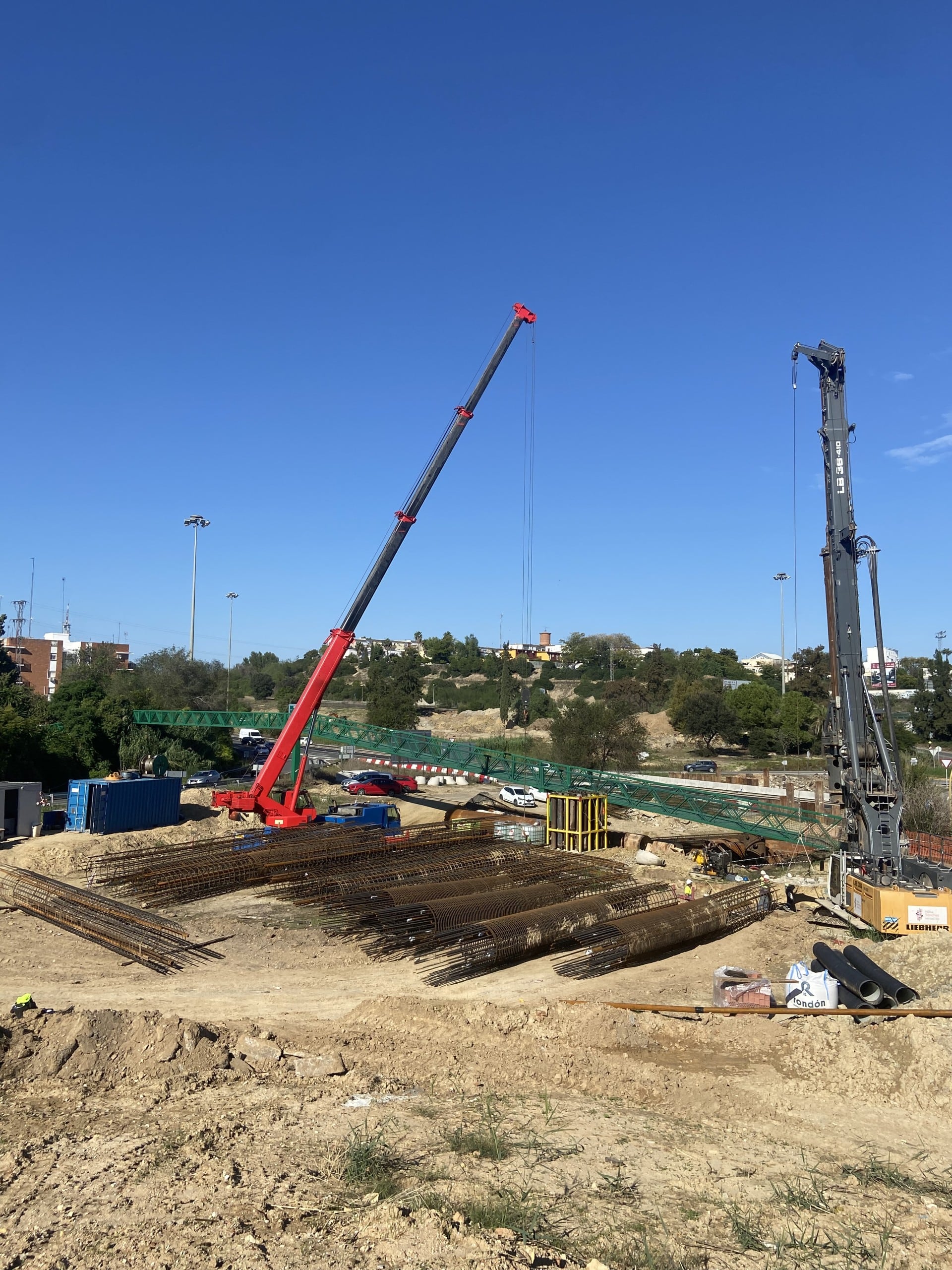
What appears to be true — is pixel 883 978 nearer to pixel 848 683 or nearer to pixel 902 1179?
pixel 902 1179

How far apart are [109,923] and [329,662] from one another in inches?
465

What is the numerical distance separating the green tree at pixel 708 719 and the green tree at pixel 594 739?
81.3 ft

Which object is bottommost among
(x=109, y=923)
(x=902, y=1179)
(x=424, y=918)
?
(x=109, y=923)

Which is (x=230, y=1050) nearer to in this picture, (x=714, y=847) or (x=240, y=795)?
(x=240, y=795)

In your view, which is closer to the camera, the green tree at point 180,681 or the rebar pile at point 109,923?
the rebar pile at point 109,923

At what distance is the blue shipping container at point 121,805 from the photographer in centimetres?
2728

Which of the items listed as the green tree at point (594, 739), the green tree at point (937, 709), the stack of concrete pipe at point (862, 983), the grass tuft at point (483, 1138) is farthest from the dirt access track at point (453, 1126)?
the green tree at point (937, 709)

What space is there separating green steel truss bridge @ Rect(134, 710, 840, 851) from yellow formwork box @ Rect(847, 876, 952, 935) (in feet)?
16.0

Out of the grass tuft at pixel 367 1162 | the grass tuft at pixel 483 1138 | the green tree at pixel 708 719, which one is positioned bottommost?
the grass tuft at pixel 483 1138

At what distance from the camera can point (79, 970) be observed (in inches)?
605

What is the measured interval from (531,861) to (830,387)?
14844 millimetres

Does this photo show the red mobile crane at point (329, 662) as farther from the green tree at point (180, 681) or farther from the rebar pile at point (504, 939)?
the green tree at point (180, 681)

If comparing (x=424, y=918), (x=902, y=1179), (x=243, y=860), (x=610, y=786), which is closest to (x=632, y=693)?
(x=610, y=786)

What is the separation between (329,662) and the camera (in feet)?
92.0
